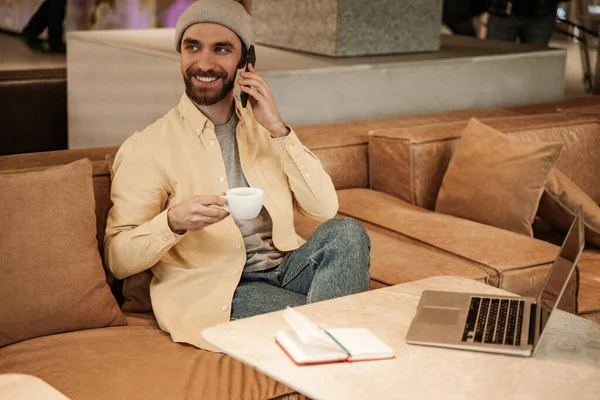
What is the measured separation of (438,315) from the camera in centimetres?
228

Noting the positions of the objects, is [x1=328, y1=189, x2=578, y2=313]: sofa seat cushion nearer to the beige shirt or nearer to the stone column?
the beige shirt

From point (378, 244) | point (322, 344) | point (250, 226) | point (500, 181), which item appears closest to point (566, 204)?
point (500, 181)

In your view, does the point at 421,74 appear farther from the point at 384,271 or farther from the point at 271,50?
the point at 384,271

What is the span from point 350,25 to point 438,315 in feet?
10.5

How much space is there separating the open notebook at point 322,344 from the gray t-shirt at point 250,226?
2.99ft

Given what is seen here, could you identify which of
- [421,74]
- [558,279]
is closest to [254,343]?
[558,279]

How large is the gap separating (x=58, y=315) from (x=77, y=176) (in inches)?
15.5

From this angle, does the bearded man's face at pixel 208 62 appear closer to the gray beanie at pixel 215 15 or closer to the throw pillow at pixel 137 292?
the gray beanie at pixel 215 15

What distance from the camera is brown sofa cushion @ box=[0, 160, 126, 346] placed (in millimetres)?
2723

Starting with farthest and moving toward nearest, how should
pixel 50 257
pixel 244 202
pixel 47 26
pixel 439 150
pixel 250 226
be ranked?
1. pixel 47 26
2. pixel 439 150
3. pixel 250 226
4. pixel 50 257
5. pixel 244 202

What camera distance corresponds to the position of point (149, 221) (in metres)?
2.80

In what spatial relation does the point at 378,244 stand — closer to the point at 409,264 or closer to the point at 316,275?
the point at 409,264

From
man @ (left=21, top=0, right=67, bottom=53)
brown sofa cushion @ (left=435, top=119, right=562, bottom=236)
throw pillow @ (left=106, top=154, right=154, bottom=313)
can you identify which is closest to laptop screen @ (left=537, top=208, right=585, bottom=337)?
throw pillow @ (left=106, top=154, right=154, bottom=313)

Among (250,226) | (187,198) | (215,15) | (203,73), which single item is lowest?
(250,226)
